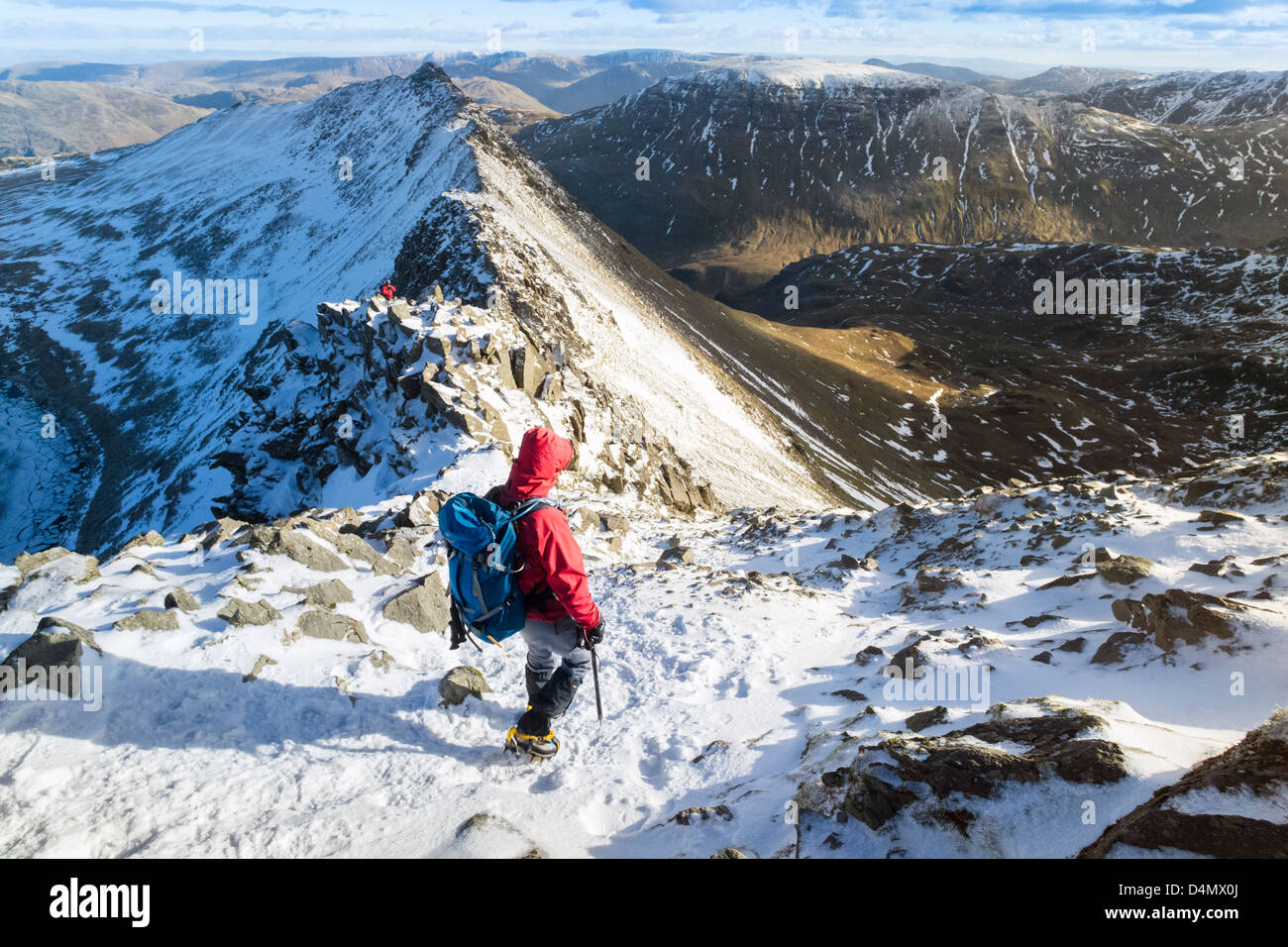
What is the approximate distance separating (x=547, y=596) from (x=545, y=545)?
0.70 meters

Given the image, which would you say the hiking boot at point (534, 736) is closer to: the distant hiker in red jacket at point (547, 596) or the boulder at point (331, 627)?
the distant hiker in red jacket at point (547, 596)

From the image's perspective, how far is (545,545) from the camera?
238 inches

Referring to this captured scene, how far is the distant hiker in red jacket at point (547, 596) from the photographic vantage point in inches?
240

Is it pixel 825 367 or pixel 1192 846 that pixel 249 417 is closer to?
pixel 1192 846

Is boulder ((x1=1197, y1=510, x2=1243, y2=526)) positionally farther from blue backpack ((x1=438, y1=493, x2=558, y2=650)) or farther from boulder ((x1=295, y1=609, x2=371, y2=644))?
boulder ((x1=295, y1=609, x2=371, y2=644))

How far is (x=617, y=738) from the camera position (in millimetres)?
7293

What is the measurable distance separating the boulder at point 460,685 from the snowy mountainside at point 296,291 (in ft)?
64.9

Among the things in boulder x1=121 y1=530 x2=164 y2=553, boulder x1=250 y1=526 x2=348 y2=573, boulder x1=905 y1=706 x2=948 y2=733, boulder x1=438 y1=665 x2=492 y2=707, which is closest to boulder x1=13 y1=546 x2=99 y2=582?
boulder x1=121 y1=530 x2=164 y2=553

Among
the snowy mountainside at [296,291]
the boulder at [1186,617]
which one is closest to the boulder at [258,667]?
the boulder at [1186,617]

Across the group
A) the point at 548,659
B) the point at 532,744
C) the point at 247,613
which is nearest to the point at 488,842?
the point at 532,744

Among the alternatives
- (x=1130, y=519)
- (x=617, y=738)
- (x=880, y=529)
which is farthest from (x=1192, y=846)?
(x=880, y=529)

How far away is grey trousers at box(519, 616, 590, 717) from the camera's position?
668 cm

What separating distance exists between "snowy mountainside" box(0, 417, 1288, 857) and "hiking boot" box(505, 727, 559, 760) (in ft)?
0.56
